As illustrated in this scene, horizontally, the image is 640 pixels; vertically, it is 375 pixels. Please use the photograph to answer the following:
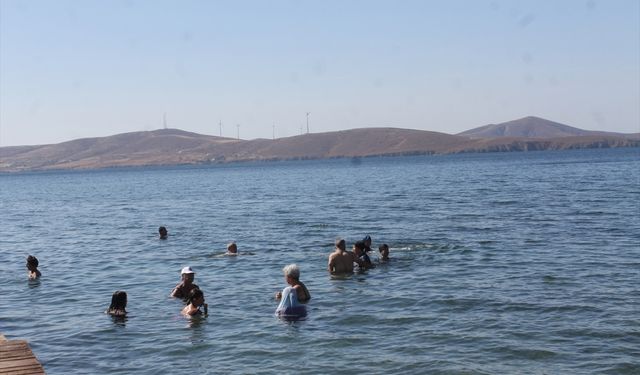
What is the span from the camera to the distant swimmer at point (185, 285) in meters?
20.3

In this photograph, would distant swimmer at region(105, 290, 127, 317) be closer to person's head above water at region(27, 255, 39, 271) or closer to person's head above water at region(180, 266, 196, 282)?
person's head above water at region(180, 266, 196, 282)

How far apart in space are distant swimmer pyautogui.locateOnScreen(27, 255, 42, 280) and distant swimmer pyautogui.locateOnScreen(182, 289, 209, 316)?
913 cm

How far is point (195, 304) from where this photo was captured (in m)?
18.8

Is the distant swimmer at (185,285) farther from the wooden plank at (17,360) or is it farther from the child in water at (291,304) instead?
the wooden plank at (17,360)

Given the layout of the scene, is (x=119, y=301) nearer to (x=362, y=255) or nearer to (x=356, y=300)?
(x=356, y=300)

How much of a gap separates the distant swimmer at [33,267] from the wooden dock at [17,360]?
480 inches

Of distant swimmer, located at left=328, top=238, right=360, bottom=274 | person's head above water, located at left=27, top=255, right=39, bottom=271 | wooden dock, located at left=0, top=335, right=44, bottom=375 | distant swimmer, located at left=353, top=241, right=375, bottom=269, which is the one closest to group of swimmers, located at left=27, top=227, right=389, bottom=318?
distant swimmer, located at left=328, top=238, right=360, bottom=274

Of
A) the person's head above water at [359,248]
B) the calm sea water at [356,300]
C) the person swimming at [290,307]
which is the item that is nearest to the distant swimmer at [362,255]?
the person's head above water at [359,248]

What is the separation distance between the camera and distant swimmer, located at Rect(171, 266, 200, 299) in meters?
20.3

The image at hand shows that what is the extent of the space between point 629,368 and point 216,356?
317 inches

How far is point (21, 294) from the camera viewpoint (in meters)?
23.4

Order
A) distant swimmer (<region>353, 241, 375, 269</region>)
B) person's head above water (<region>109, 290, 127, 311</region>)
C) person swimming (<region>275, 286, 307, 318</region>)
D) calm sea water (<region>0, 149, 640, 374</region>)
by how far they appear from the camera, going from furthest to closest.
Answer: distant swimmer (<region>353, 241, 375, 269</region>)
person's head above water (<region>109, 290, 127, 311</region>)
person swimming (<region>275, 286, 307, 318</region>)
calm sea water (<region>0, 149, 640, 374</region>)

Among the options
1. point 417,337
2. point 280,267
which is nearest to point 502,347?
point 417,337

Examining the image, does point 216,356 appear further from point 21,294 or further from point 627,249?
point 627,249
